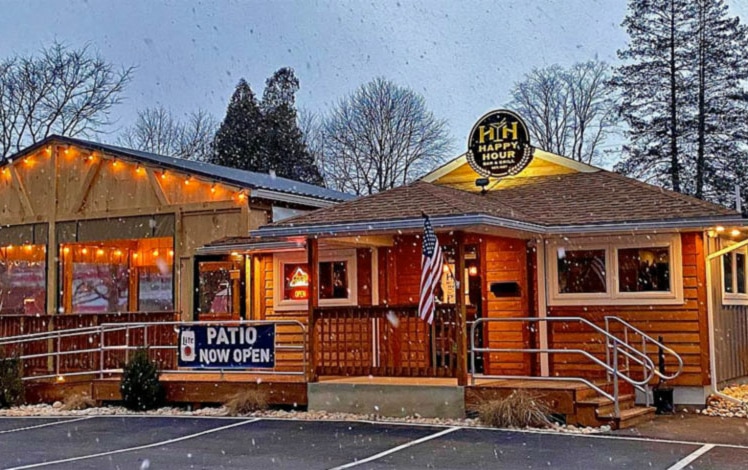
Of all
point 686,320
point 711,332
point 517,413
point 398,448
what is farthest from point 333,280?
point 711,332

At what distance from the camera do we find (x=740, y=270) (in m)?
16.0

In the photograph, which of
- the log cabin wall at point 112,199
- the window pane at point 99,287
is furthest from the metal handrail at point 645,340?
the window pane at point 99,287

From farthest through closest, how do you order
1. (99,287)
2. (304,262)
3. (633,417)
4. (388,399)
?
1. (99,287)
2. (304,262)
3. (388,399)
4. (633,417)

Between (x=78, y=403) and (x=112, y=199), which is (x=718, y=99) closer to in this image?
(x=112, y=199)

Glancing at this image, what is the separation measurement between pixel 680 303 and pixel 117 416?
28.1ft

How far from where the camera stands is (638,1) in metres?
36.6

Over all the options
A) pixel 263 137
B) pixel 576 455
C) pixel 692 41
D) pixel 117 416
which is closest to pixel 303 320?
pixel 117 416

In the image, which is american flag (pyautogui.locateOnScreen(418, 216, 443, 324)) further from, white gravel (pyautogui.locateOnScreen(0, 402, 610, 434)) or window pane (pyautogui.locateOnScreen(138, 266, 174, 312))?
window pane (pyautogui.locateOnScreen(138, 266, 174, 312))

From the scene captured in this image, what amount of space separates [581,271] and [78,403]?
8243 mm

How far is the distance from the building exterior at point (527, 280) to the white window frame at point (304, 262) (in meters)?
0.03

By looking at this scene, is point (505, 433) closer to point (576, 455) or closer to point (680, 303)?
point (576, 455)

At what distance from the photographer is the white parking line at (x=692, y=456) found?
902 cm

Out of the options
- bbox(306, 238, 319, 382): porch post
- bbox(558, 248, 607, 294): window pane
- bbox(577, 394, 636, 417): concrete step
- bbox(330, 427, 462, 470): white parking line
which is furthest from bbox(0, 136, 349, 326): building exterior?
bbox(577, 394, 636, 417): concrete step

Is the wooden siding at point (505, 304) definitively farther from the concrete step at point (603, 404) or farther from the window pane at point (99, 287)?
the window pane at point (99, 287)
